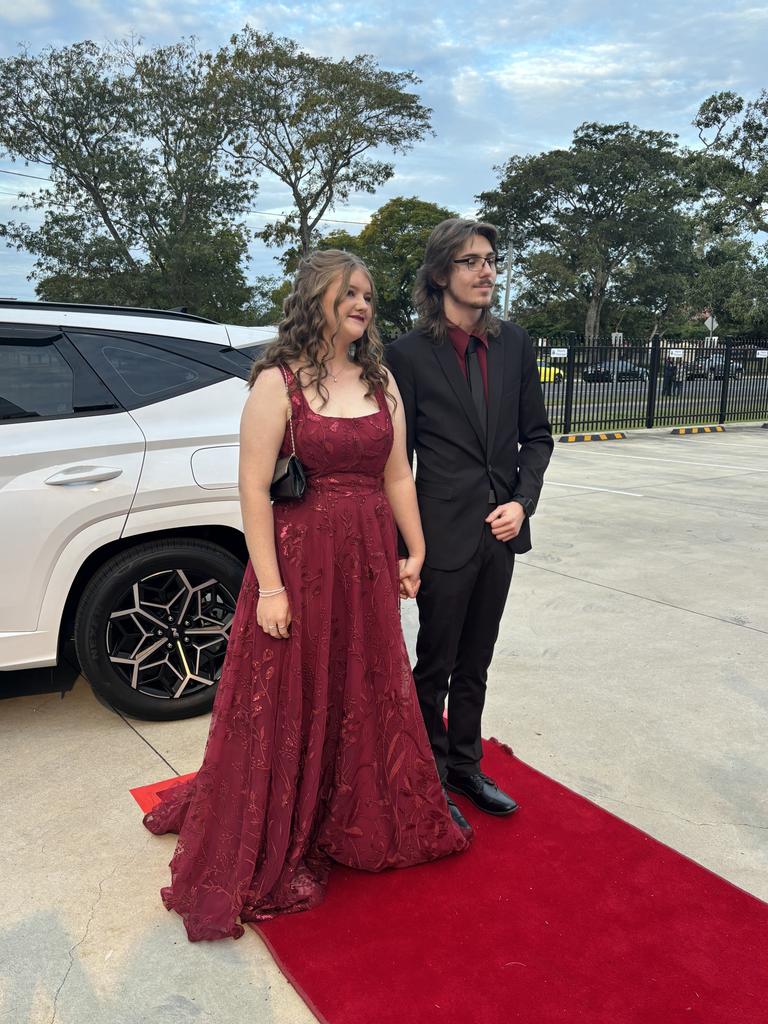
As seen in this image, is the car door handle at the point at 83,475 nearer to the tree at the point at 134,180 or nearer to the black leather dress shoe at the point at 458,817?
the black leather dress shoe at the point at 458,817

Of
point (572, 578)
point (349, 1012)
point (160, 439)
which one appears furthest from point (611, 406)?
point (349, 1012)

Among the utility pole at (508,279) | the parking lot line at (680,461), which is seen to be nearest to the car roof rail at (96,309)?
the parking lot line at (680,461)

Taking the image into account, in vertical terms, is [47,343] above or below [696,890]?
above

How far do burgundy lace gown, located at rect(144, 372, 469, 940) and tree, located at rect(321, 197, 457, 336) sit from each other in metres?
40.0

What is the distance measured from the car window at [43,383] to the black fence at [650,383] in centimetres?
1323

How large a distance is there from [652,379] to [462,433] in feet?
54.0

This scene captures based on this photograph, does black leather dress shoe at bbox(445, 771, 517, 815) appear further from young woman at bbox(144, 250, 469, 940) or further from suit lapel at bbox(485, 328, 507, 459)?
suit lapel at bbox(485, 328, 507, 459)

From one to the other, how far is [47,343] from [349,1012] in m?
2.69

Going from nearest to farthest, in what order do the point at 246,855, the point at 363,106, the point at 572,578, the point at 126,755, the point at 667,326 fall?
the point at 246,855
the point at 126,755
the point at 572,578
the point at 363,106
the point at 667,326

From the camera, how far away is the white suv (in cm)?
307

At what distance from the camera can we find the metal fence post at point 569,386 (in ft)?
51.8

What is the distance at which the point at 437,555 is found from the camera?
101 inches

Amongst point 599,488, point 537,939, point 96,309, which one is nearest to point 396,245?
point 599,488

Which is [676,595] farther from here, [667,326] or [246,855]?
[667,326]
